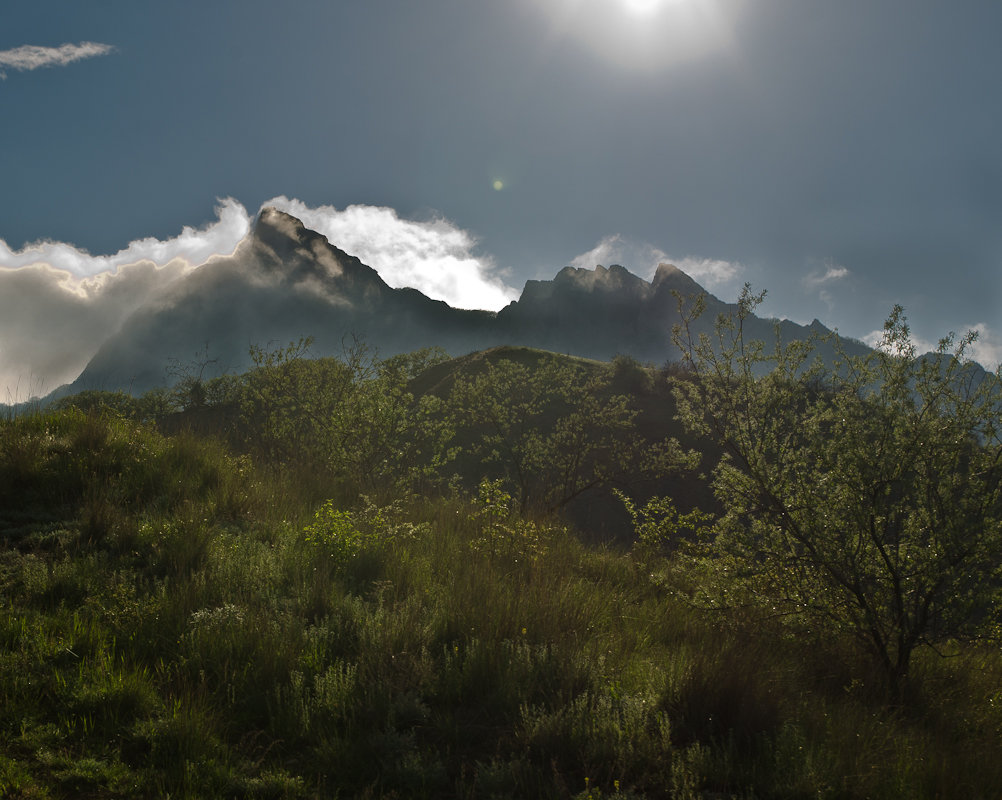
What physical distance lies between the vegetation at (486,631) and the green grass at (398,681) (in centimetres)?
2

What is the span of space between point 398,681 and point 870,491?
4737 millimetres

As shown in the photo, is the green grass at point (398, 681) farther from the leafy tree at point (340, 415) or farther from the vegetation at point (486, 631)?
the leafy tree at point (340, 415)

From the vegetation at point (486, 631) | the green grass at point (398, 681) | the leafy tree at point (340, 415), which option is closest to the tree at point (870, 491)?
the vegetation at point (486, 631)

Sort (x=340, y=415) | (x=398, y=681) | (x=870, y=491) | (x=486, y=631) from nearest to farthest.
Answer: (x=398, y=681) → (x=486, y=631) → (x=870, y=491) → (x=340, y=415)

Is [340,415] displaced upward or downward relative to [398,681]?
upward

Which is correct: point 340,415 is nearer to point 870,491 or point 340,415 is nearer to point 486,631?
point 486,631

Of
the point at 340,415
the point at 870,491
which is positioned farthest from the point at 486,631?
the point at 340,415

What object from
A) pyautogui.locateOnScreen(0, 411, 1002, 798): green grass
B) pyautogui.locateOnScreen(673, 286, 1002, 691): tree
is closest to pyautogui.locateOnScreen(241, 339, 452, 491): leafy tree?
pyautogui.locateOnScreen(0, 411, 1002, 798): green grass

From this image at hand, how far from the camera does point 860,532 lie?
5.46 meters

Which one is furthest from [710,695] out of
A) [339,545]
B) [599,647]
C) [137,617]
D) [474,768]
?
[137,617]

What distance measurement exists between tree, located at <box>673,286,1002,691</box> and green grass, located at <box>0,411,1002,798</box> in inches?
20.8

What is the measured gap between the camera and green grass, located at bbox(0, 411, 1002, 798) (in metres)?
3.08

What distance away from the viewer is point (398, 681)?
374cm

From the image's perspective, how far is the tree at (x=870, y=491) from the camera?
5277 mm
